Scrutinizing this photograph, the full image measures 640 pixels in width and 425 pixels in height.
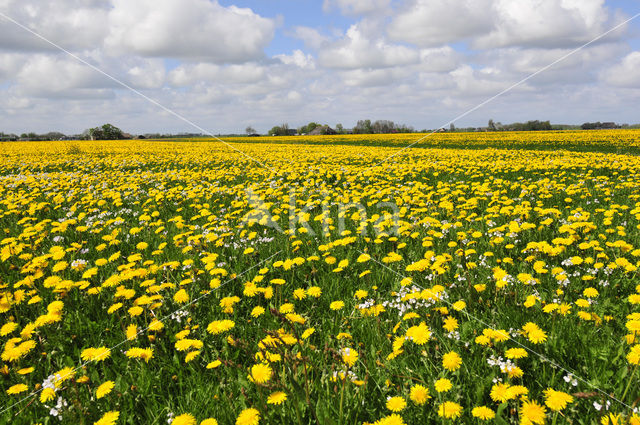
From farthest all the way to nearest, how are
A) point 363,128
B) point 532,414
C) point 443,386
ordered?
point 363,128 → point 443,386 → point 532,414

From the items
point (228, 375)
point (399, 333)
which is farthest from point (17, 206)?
point (399, 333)

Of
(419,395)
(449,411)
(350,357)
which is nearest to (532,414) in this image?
(449,411)

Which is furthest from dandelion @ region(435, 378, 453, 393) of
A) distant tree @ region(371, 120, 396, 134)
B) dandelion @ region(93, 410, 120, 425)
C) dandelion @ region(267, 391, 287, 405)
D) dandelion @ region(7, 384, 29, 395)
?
distant tree @ region(371, 120, 396, 134)

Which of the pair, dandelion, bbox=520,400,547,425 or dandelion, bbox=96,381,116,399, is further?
dandelion, bbox=96,381,116,399

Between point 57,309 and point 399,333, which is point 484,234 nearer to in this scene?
point 399,333

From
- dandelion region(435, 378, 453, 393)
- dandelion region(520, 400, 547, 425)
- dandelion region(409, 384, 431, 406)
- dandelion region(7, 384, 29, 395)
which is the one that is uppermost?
dandelion region(520, 400, 547, 425)

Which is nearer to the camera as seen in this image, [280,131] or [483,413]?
[483,413]

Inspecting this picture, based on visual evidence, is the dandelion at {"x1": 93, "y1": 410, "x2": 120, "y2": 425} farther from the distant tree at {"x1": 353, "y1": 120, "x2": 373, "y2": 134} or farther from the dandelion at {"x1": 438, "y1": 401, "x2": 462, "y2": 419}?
the distant tree at {"x1": 353, "y1": 120, "x2": 373, "y2": 134}

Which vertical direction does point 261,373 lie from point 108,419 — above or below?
above

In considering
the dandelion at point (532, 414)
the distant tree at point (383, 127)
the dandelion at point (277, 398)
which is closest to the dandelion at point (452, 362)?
the dandelion at point (532, 414)

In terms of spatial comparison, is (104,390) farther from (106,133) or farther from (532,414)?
(106,133)

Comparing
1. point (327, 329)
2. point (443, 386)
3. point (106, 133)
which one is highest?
point (106, 133)

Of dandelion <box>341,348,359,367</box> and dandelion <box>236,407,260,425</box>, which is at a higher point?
dandelion <box>341,348,359,367</box>

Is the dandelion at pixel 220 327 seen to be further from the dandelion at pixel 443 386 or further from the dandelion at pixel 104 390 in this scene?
the dandelion at pixel 443 386
